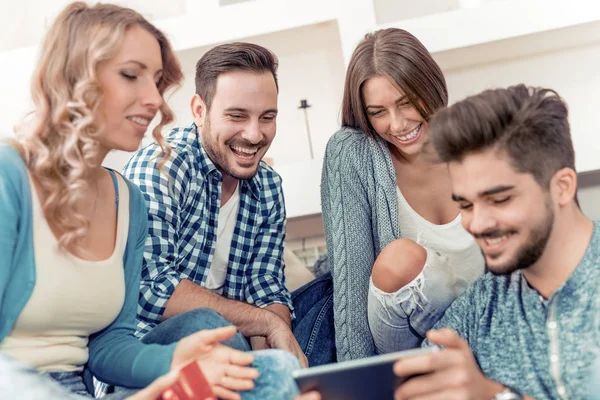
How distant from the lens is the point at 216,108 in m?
1.82

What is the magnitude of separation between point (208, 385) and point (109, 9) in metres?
0.67

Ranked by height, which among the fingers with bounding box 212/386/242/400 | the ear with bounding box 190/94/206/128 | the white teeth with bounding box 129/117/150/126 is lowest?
the fingers with bounding box 212/386/242/400

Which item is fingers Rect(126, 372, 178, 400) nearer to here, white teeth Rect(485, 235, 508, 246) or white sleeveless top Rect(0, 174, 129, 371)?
white sleeveless top Rect(0, 174, 129, 371)

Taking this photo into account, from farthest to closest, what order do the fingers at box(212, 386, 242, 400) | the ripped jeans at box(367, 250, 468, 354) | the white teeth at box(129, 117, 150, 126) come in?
the ripped jeans at box(367, 250, 468, 354)
the white teeth at box(129, 117, 150, 126)
the fingers at box(212, 386, 242, 400)

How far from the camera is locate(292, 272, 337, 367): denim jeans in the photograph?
1.76 metres

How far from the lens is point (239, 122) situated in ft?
5.93

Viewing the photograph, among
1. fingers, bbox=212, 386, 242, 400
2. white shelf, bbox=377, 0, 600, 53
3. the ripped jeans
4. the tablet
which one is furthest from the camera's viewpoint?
white shelf, bbox=377, 0, 600, 53

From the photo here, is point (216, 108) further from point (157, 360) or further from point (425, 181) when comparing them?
point (157, 360)

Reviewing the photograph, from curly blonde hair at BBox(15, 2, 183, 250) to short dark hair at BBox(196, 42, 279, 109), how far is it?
2.04ft

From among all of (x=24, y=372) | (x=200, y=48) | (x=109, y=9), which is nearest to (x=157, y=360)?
(x=24, y=372)

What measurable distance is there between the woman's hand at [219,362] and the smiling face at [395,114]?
0.84 m

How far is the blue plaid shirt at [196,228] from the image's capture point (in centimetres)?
162

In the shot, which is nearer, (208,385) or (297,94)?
(208,385)

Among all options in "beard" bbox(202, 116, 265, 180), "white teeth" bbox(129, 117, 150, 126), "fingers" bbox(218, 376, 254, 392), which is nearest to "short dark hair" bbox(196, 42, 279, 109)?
"beard" bbox(202, 116, 265, 180)
